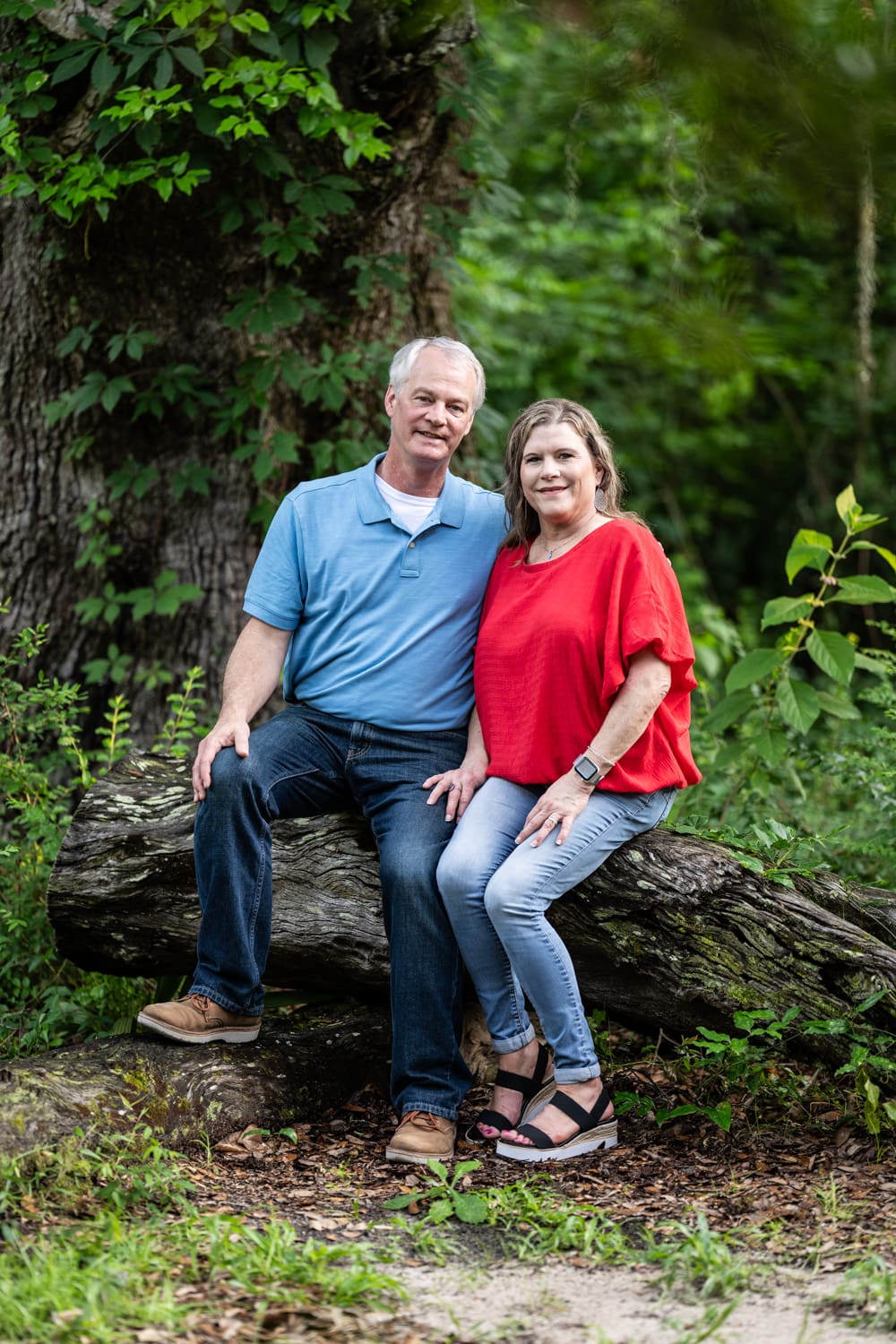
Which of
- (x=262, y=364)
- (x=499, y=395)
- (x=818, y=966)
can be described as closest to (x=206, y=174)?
(x=262, y=364)

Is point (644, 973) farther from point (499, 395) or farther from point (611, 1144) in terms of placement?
point (499, 395)

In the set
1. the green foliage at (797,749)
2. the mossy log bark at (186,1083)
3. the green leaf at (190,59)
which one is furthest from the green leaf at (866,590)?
the green leaf at (190,59)

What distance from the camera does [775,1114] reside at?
342cm

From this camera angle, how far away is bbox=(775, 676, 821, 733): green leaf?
416 cm

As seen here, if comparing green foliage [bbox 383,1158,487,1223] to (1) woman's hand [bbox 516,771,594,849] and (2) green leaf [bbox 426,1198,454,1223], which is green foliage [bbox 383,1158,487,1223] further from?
(1) woman's hand [bbox 516,771,594,849]

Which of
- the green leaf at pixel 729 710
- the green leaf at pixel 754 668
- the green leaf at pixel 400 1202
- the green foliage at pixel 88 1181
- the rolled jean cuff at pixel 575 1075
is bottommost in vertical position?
the green foliage at pixel 88 1181

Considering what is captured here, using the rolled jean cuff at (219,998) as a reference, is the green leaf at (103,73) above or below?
above

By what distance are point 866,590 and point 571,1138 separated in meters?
1.96

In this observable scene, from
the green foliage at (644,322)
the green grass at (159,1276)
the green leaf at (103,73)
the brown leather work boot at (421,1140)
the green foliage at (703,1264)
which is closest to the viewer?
the green grass at (159,1276)

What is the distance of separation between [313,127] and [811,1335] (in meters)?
4.02

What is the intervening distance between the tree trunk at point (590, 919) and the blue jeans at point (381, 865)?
0.23 metres

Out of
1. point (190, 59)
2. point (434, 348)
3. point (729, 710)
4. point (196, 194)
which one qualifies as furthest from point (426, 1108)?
point (196, 194)

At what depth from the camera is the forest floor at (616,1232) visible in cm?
235

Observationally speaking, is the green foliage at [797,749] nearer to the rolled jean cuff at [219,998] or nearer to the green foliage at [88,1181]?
the rolled jean cuff at [219,998]
